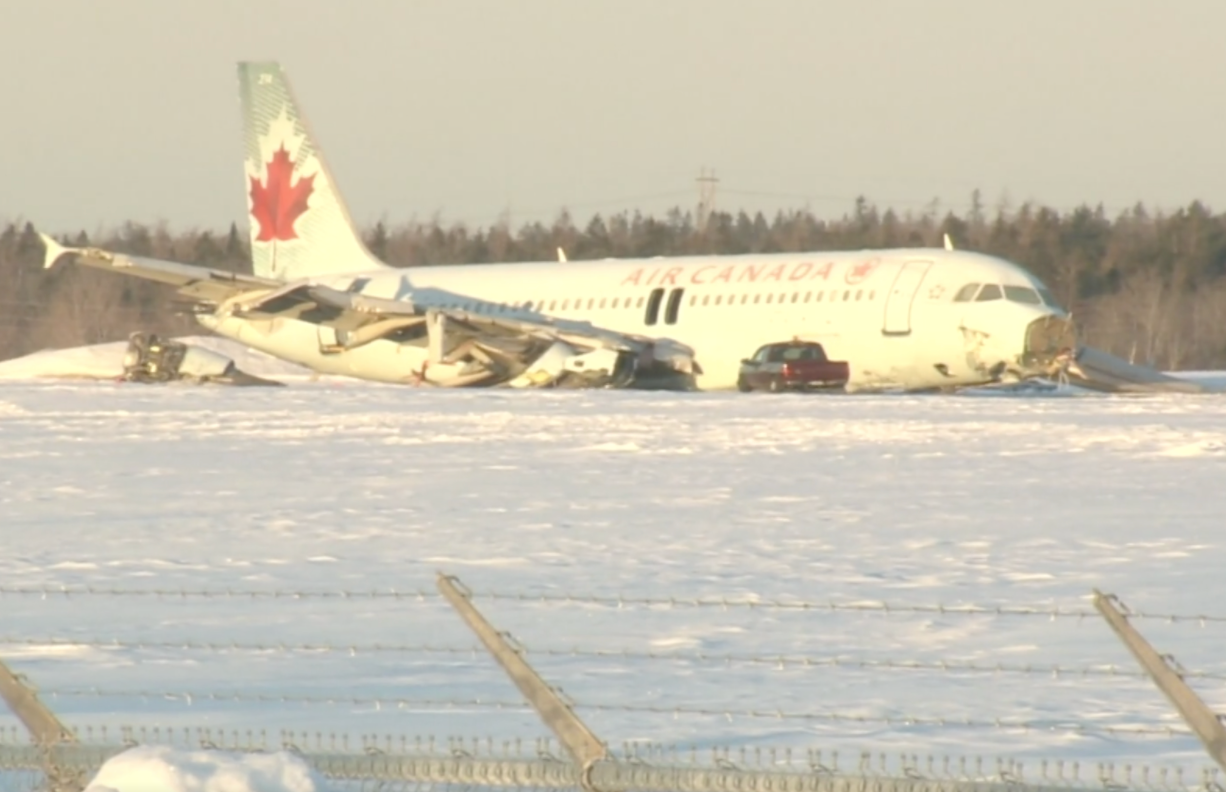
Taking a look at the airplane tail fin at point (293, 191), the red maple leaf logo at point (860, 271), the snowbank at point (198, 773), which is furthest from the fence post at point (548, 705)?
the airplane tail fin at point (293, 191)

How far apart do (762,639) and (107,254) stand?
29598 mm

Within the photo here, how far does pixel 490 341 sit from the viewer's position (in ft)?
127

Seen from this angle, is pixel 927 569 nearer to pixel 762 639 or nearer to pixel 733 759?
pixel 762 639

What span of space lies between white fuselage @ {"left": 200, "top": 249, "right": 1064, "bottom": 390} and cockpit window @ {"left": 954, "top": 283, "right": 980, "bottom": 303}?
0.06 meters

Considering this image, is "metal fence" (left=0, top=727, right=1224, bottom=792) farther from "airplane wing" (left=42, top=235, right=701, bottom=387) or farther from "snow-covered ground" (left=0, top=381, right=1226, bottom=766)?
"airplane wing" (left=42, top=235, right=701, bottom=387)

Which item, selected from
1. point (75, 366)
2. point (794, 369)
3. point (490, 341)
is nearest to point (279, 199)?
point (490, 341)

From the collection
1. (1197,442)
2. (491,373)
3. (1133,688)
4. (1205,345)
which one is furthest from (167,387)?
Result: (1205,345)

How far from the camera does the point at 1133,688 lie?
31.8 ft

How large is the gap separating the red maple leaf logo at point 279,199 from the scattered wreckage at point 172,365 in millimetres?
2904

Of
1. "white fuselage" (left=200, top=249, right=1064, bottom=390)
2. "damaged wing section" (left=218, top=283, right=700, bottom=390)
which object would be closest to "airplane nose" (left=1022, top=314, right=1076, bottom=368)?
"white fuselage" (left=200, top=249, right=1064, bottom=390)

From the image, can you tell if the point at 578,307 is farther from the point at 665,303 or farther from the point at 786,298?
the point at 786,298

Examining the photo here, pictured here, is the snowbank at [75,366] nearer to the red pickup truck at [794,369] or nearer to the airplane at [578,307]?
the airplane at [578,307]

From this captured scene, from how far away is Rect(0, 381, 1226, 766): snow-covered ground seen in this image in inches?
360

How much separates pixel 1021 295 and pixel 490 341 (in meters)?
9.84
